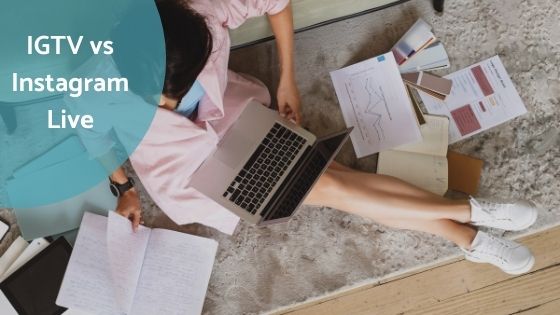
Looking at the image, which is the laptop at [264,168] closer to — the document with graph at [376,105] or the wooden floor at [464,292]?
the document with graph at [376,105]

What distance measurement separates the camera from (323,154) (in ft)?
3.89

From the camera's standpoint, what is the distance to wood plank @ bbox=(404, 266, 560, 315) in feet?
4.43

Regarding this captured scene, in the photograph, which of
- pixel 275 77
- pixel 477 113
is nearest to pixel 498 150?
pixel 477 113

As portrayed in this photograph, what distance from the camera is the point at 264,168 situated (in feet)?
3.83

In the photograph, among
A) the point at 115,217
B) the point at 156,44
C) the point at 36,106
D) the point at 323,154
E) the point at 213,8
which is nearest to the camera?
the point at 156,44

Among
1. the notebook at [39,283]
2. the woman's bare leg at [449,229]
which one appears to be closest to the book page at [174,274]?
the notebook at [39,283]

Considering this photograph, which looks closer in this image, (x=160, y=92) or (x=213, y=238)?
(x=160, y=92)

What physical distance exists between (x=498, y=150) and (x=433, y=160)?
0.60 feet

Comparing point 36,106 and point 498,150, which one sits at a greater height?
point 36,106

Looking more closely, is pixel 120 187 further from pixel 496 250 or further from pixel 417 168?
pixel 496 250

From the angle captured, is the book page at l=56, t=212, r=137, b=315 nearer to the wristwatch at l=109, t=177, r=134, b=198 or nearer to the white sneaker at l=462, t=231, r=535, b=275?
the wristwatch at l=109, t=177, r=134, b=198

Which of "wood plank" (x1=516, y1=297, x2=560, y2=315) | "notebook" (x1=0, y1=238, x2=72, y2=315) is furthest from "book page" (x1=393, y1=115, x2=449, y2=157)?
"notebook" (x1=0, y1=238, x2=72, y2=315)

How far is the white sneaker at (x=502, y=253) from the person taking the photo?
129 centimetres

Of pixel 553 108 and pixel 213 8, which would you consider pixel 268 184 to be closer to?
pixel 213 8
